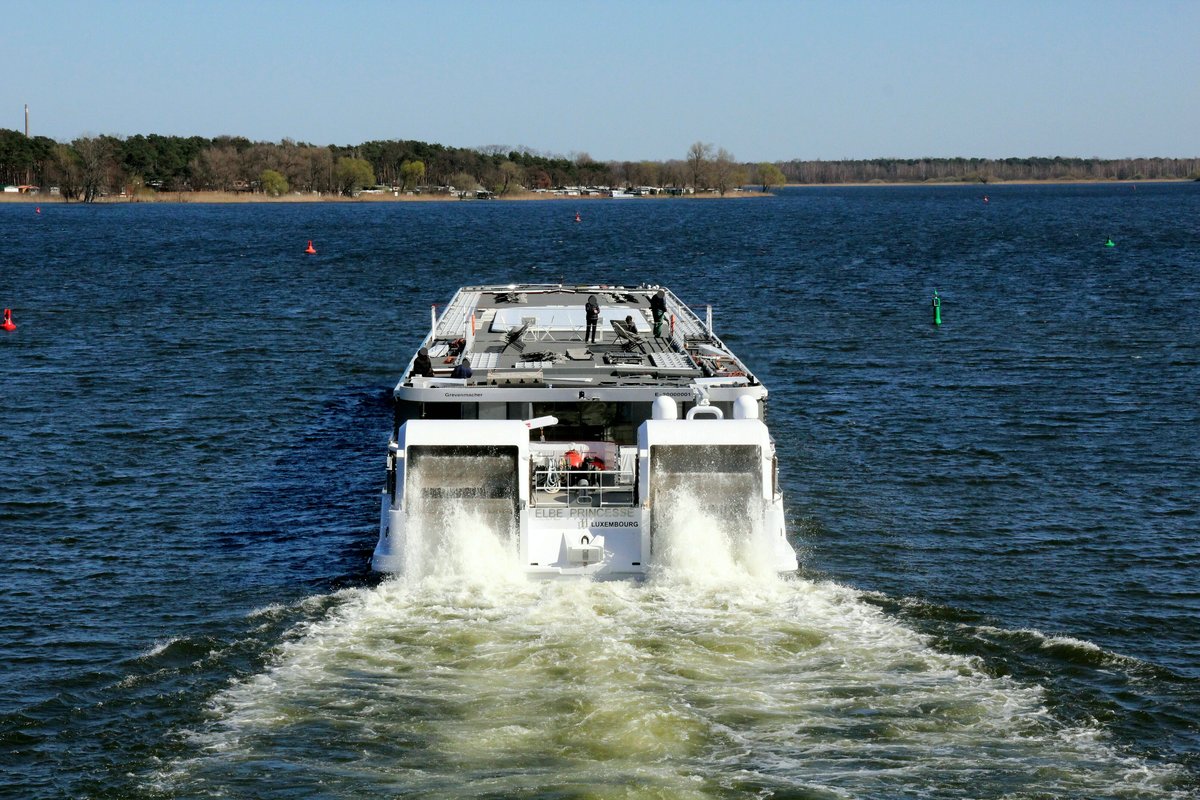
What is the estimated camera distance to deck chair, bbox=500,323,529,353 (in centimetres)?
3362

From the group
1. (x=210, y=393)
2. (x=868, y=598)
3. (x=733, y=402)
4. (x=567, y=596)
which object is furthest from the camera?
(x=210, y=393)

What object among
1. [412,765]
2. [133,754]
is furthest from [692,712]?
[133,754]

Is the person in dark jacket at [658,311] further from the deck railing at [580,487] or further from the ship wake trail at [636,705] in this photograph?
the ship wake trail at [636,705]

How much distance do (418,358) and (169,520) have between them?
6944 millimetres

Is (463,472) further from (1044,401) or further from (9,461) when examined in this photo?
(1044,401)

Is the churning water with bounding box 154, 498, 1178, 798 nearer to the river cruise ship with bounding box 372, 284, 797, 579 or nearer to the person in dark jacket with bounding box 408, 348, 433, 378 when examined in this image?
→ the river cruise ship with bounding box 372, 284, 797, 579

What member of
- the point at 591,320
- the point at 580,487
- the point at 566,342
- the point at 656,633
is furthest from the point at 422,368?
A: the point at 656,633

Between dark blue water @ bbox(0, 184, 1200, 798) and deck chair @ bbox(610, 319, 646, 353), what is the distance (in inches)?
199

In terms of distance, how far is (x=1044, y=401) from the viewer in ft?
150

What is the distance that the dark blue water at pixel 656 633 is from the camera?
19844 mm

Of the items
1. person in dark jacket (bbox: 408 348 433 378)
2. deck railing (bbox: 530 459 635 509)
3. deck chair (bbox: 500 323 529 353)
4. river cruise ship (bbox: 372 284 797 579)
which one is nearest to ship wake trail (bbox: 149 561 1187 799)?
river cruise ship (bbox: 372 284 797 579)

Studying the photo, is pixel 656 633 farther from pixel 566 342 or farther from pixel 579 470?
pixel 566 342

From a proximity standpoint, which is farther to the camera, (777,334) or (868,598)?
(777,334)

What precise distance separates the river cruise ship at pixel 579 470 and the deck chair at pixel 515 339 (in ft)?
12.5
